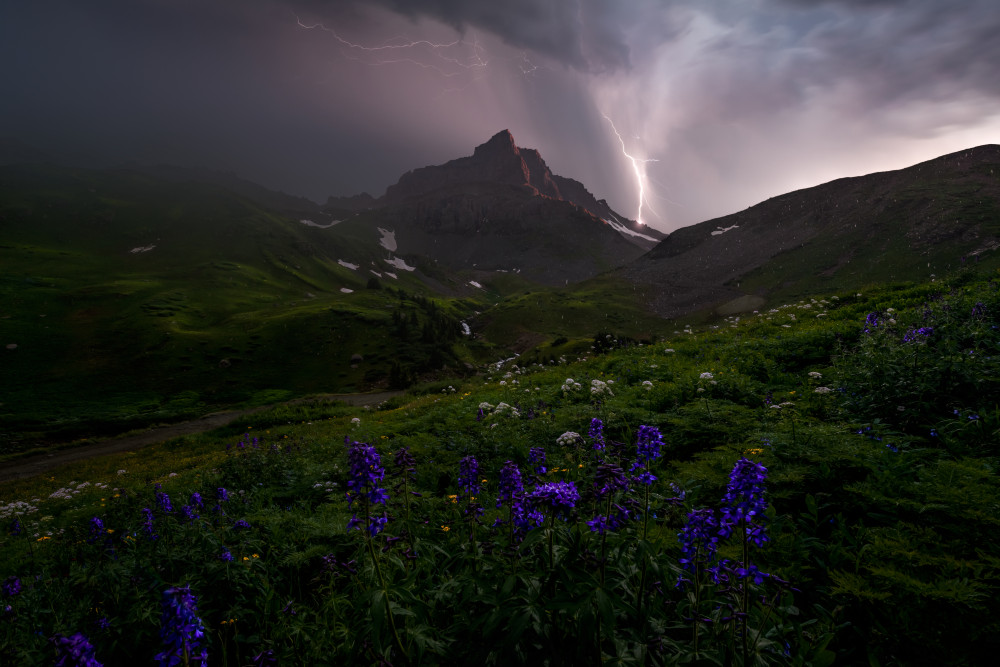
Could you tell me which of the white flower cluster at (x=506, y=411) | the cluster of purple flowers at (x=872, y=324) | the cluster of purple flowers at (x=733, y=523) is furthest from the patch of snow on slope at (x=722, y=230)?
the cluster of purple flowers at (x=733, y=523)

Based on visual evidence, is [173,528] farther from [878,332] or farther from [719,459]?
[878,332]

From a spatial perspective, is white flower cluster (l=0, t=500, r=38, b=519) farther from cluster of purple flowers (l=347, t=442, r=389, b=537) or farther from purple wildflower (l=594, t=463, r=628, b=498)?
purple wildflower (l=594, t=463, r=628, b=498)

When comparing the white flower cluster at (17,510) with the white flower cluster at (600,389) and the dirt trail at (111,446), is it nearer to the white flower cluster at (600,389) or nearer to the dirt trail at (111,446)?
the dirt trail at (111,446)

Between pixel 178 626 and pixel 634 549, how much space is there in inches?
147

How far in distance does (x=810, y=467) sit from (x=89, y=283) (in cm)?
12745

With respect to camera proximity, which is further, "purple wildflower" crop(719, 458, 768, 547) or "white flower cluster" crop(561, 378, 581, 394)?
"white flower cluster" crop(561, 378, 581, 394)

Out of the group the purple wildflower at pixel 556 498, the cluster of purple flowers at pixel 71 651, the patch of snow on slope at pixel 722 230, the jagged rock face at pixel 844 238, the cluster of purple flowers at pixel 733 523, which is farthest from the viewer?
the patch of snow on slope at pixel 722 230

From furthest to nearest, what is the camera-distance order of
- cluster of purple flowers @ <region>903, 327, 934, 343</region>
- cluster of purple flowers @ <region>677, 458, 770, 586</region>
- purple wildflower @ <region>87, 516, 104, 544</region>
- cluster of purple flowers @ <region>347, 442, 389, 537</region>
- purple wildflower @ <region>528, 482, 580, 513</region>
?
cluster of purple flowers @ <region>903, 327, 934, 343</region> < purple wildflower @ <region>87, 516, 104, 544</region> < cluster of purple flowers @ <region>347, 442, 389, 537</region> < purple wildflower @ <region>528, 482, 580, 513</region> < cluster of purple flowers @ <region>677, 458, 770, 586</region>

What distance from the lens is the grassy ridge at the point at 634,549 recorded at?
297 centimetres

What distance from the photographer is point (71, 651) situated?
2666 mm

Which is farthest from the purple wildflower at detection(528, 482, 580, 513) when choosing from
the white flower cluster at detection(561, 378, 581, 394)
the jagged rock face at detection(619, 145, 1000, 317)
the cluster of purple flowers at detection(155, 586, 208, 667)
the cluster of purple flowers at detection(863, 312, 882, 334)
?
the jagged rock face at detection(619, 145, 1000, 317)

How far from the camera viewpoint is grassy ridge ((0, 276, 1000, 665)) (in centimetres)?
297

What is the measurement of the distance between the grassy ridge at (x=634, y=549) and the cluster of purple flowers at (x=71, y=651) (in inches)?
48.1

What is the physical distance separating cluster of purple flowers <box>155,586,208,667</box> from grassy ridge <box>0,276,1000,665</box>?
3.51 feet
